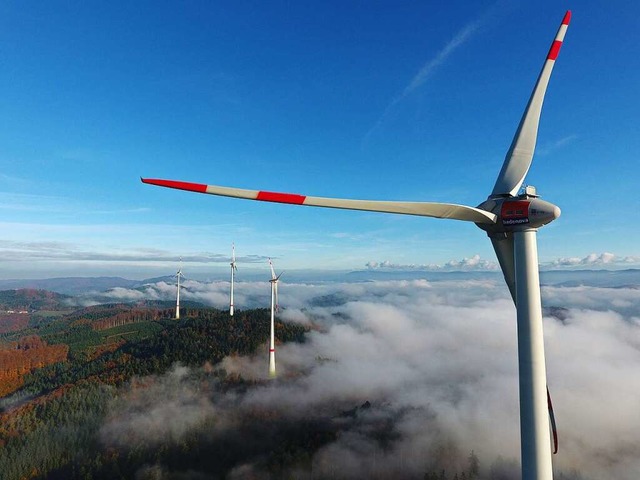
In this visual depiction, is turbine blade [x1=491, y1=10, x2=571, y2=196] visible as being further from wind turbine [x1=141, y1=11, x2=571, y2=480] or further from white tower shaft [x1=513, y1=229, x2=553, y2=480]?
white tower shaft [x1=513, y1=229, x2=553, y2=480]

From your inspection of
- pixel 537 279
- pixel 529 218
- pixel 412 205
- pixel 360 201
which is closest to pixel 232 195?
pixel 360 201

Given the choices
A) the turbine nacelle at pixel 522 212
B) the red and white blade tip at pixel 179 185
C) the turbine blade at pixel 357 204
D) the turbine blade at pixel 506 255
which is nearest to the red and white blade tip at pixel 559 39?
the turbine nacelle at pixel 522 212

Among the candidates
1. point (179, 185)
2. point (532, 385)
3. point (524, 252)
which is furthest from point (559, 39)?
point (179, 185)

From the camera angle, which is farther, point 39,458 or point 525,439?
point 39,458

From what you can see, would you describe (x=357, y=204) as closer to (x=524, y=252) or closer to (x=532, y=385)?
(x=524, y=252)

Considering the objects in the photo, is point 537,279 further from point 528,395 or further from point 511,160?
point 511,160

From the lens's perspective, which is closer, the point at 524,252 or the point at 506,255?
the point at 524,252

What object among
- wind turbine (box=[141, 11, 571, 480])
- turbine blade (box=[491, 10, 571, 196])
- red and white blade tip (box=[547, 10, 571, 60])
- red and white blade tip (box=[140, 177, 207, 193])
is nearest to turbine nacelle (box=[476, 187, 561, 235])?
wind turbine (box=[141, 11, 571, 480])
